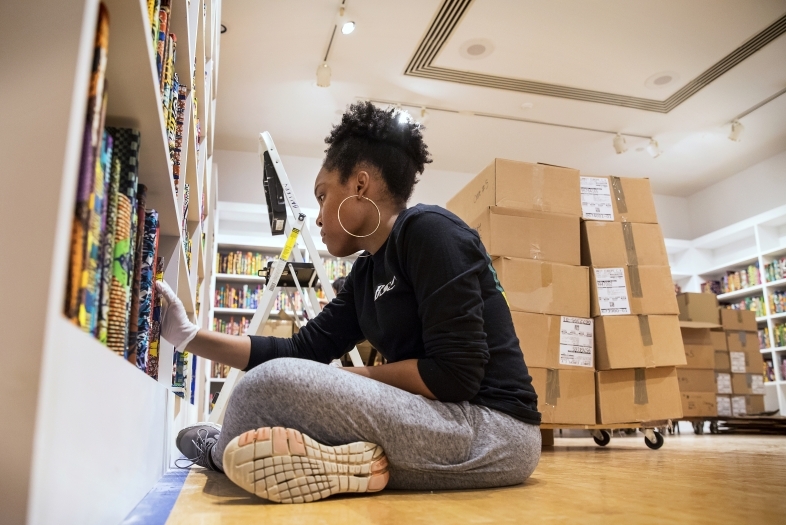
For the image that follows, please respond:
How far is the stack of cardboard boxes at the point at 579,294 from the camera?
90.3 inches

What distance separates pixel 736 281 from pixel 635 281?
4180mm

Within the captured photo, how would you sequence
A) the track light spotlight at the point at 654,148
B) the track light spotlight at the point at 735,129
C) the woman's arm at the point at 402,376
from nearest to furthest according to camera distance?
the woman's arm at the point at 402,376 < the track light spotlight at the point at 735,129 < the track light spotlight at the point at 654,148

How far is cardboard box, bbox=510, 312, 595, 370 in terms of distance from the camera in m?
2.27

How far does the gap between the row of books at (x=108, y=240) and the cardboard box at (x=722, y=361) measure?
4.40 m

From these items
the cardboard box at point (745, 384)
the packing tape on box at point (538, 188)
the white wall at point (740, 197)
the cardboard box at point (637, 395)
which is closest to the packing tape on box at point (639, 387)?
the cardboard box at point (637, 395)

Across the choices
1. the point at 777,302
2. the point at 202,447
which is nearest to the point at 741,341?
the point at 777,302

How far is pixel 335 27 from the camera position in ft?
12.2

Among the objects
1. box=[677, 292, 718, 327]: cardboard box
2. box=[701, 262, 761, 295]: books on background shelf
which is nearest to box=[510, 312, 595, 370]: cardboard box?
box=[677, 292, 718, 327]: cardboard box

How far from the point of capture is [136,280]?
0.82 meters

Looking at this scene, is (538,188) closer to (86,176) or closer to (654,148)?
(86,176)

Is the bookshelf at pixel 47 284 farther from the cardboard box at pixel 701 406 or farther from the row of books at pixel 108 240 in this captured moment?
the cardboard box at pixel 701 406

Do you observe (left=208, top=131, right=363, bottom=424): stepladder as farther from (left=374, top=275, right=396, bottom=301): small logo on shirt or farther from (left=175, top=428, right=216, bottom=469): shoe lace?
(left=374, top=275, right=396, bottom=301): small logo on shirt

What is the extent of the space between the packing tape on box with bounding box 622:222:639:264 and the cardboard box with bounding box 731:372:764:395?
2.48 m

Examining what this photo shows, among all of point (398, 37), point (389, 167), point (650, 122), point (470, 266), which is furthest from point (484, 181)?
point (650, 122)
